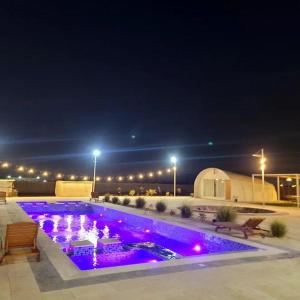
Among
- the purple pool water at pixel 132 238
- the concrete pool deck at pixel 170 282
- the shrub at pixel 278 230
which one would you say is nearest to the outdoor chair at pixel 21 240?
the concrete pool deck at pixel 170 282

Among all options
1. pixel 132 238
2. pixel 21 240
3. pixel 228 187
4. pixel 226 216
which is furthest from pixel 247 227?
pixel 228 187

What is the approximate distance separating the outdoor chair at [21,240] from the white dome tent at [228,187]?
2152cm

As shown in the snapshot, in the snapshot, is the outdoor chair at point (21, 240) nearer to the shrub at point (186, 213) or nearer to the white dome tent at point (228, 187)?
the shrub at point (186, 213)

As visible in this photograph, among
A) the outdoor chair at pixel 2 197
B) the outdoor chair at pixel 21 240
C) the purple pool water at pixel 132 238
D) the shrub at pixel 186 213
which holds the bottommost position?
the purple pool water at pixel 132 238

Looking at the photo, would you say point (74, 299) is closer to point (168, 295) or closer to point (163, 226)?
point (168, 295)

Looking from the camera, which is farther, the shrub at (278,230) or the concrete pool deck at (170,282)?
the shrub at (278,230)

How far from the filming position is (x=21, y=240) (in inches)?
267

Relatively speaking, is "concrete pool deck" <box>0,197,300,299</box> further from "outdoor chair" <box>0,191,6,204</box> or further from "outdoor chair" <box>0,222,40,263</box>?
"outdoor chair" <box>0,191,6,204</box>

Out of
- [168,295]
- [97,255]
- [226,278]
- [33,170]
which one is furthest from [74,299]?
[33,170]

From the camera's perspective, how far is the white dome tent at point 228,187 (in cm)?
2714

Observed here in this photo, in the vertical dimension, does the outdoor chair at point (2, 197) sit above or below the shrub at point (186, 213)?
above

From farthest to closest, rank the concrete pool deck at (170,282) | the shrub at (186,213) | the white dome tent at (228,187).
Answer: the white dome tent at (228,187), the shrub at (186,213), the concrete pool deck at (170,282)

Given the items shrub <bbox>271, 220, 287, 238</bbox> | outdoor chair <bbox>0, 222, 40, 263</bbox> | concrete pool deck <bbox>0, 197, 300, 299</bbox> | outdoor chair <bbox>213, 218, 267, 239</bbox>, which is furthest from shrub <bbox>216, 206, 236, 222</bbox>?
outdoor chair <bbox>0, 222, 40, 263</bbox>

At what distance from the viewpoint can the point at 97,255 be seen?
9133 mm
